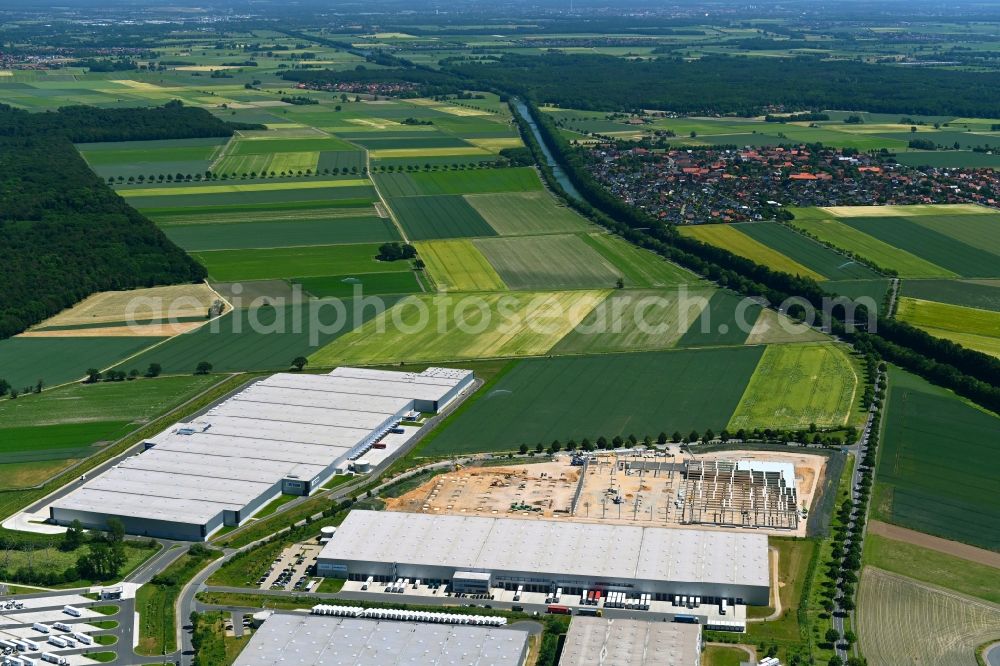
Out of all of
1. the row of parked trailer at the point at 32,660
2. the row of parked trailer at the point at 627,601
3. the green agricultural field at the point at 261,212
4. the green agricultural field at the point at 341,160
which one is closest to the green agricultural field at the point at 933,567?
the row of parked trailer at the point at 627,601

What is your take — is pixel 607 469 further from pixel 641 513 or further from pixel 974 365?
pixel 974 365

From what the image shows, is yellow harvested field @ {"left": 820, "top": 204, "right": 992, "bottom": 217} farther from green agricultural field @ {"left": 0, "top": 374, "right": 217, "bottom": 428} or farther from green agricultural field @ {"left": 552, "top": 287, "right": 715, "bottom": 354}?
green agricultural field @ {"left": 0, "top": 374, "right": 217, "bottom": 428}

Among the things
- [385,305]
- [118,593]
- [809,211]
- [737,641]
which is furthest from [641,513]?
[809,211]

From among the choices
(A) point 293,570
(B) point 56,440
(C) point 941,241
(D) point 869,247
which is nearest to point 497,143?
(D) point 869,247

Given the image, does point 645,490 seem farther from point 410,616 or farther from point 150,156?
point 150,156

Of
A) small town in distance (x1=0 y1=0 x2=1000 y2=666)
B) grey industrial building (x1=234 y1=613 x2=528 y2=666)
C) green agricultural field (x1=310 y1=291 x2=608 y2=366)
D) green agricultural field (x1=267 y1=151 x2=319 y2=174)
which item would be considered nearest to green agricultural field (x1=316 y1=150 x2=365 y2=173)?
green agricultural field (x1=267 y1=151 x2=319 y2=174)
